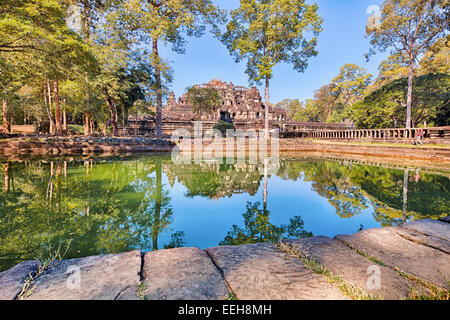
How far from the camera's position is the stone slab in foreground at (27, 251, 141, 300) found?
3.62 ft

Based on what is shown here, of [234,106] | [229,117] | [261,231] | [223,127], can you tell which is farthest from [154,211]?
[234,106]

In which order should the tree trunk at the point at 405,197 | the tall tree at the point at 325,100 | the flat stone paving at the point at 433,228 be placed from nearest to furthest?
the flat stone paving at the point at 433,228
the tree trunk at the point at 405,197
the tall tree at the point at 325,100

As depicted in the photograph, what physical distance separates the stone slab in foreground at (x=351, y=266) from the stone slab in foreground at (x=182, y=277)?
2.62ft

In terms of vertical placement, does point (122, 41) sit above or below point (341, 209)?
above

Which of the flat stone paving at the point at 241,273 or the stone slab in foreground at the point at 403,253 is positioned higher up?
the flat stone paving at the point at 241,273

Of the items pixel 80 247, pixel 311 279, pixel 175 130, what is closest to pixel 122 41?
pixel 175 130

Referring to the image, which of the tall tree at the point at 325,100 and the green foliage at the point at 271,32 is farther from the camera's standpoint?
the tall tree at the point at 325,100

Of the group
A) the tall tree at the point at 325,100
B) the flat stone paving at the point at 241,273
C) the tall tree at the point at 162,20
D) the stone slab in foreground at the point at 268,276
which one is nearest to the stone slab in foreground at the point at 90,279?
the flat stone paving at the point at 241,273

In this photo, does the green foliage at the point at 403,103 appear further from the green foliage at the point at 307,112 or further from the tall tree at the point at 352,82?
the green foliage at the point at 307,112

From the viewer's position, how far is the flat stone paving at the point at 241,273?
1140mm

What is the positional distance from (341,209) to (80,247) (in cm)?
430

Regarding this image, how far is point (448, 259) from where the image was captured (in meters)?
1.61
